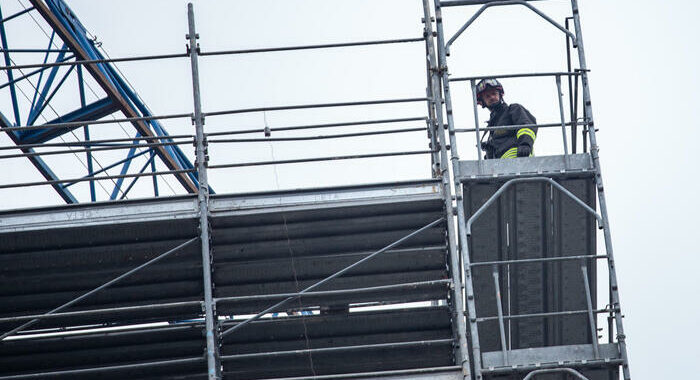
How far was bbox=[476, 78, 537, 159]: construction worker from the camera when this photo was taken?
436 inches

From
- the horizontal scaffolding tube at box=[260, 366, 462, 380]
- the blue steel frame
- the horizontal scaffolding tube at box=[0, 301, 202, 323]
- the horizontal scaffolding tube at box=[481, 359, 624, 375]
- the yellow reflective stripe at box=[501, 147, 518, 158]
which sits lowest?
the horizontal scaffolding tube at box=[481, 359, 624, 375]

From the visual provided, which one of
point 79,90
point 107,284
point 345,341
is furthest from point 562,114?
point 79,90

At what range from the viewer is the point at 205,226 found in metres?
10.4

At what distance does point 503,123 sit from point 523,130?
0.42 m

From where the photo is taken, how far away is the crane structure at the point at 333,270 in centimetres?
1046

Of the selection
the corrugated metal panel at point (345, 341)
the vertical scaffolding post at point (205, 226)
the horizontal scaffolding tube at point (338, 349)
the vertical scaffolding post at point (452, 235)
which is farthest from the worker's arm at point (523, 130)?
the vertical scaffolding post at point (205, 226)

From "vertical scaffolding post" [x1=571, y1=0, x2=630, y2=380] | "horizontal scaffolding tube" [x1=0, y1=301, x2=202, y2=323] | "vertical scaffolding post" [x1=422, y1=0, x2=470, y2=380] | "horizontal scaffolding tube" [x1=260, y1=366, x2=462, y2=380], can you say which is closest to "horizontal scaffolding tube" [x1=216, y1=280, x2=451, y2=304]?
"vertical scaffolding post" [x1=422, y1=0, x2=470, y2=380]

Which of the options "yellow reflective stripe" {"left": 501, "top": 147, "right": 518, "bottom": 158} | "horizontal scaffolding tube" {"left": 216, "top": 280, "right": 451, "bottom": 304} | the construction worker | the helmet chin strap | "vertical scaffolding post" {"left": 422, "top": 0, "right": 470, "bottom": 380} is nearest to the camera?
"vertical scaffolding post" {"left": 422, "top": 0, "right": 470, "bottom": 380}

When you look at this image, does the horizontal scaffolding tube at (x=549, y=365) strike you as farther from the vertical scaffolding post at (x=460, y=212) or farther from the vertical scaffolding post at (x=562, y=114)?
the vertical scaffolding post at (x=562, y=114)

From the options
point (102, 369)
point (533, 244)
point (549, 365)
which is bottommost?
point (549, 365)

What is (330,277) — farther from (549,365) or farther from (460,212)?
(549,365)

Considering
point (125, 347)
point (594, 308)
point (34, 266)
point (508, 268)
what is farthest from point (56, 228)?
point (594, 308)

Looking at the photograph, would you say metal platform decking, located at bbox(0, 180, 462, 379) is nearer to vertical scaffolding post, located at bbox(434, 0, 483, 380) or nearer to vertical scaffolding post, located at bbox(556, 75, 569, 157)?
vertical scaffolding post, located at bbox(434, 0, 483, 380)

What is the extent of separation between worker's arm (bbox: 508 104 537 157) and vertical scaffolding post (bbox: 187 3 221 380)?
3070 mm
